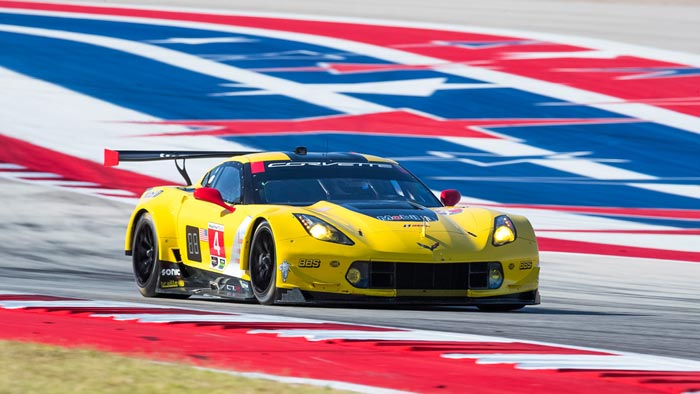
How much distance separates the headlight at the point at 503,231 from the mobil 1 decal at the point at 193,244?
2.22 meters

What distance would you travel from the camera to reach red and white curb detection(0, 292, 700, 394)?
221 inches

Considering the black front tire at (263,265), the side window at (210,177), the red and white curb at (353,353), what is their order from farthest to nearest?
1. the side window at (210,177)
2. the black front tire at (263,265)
3. the red and white curb at (353,353)

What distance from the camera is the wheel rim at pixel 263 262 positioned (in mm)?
9062

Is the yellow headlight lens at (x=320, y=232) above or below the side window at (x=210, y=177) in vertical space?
below

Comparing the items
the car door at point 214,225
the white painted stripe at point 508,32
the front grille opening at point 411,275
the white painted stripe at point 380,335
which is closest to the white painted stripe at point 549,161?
the white painted stripe at point 508,32

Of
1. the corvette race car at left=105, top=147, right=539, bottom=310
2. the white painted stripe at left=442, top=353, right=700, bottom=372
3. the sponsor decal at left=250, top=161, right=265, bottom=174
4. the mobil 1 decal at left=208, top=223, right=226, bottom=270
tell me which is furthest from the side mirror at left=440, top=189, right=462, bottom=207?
the white painted stripe at left=442, top=353, right=700, bottom=372

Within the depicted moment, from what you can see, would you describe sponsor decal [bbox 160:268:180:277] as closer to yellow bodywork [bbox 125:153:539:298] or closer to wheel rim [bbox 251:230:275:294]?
yellow bodywork [bbox 125:153:539:298]

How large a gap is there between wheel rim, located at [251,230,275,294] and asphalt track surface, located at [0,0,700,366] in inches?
6.8

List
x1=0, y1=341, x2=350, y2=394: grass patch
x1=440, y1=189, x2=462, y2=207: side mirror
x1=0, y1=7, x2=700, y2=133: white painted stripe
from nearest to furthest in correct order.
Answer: x1=0, y1=341, x2=350, y2=394: grass patch < x1=440, y1=189, x2=462, y2=207: side mirror < x1=0, y1=7, x2=700, y2=133: white painted stripe

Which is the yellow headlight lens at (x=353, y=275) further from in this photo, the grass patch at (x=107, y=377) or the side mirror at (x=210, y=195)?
the grass patch at (x=107, y=377)

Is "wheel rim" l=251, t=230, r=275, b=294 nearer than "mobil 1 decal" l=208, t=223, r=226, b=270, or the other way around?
"wheel rim" l=251, t=230, r=275, b=294

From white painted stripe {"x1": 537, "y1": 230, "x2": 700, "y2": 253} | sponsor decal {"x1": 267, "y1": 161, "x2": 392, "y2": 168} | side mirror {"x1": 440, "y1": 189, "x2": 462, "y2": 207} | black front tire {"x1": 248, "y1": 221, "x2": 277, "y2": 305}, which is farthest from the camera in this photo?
white painted stripe {"x1": 537, "y1": 230, "x2": 700, "y2": 253}

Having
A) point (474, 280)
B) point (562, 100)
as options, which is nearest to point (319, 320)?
point (474, 280)

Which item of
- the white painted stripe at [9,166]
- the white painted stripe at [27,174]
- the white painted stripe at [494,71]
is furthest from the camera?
the white painted stripe at [494,71]
